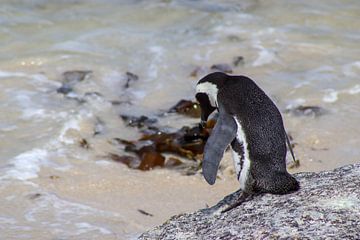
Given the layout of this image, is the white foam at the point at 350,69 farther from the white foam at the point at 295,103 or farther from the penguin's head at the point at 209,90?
the penguin's head at the point at 209,90

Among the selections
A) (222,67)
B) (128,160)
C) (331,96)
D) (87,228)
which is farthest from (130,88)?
(87,228)

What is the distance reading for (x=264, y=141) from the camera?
11.8 feet

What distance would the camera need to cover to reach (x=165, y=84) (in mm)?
7223

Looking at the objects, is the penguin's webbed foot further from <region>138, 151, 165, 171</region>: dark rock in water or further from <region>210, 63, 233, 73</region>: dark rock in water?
<region>210, 63, 233, 73</region>: dark rock in water

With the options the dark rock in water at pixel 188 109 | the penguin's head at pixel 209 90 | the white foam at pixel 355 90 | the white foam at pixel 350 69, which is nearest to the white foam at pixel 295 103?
the white foam at pixel 355 90

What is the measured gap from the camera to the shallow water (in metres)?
5.11

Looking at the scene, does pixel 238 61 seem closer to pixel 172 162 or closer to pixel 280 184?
pixel 172 162

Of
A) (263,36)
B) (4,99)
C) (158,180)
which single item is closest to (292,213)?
(158,180)

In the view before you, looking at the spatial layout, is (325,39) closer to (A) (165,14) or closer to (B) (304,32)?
(B) (304,32)

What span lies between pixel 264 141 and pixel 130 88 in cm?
364

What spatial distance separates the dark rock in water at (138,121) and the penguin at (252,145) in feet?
8.58

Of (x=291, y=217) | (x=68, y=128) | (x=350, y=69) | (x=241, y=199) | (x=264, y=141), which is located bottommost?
(x=350, y=69)

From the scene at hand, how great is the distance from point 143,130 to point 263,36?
8.68 ft

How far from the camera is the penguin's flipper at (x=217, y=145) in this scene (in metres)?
3.62
